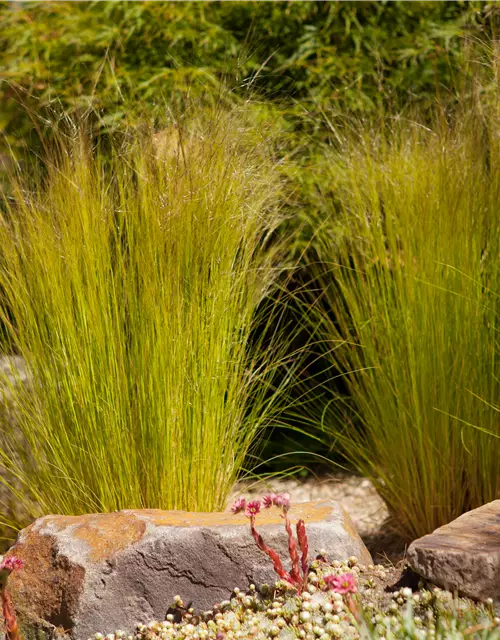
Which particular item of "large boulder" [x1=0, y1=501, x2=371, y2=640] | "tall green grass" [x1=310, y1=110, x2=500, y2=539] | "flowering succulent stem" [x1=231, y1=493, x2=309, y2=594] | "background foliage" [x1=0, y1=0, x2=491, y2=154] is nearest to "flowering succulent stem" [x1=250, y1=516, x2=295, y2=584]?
→ "flowering succulent stem" [x1=231, y1=493, x2=309, y2=594]

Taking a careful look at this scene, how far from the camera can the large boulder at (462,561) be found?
6.46 feet

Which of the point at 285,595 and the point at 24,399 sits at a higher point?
the point at 24,399

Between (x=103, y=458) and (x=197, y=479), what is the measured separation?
29 cm

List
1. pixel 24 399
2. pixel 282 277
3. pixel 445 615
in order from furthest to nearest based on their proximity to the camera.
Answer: pixel 282 277, pixel 24 399, pixel 445 615

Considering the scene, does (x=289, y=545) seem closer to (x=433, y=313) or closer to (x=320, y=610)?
(x=320, y=610)

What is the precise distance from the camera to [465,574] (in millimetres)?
1983

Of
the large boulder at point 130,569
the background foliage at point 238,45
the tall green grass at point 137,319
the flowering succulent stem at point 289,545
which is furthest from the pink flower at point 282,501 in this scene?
the background foliage at point 238,45

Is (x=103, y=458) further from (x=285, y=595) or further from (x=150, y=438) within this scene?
(x=285, y=595)

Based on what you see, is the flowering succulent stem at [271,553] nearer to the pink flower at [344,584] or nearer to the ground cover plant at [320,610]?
the ground cover plant at [320,610]

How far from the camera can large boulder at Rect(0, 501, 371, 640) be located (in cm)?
220

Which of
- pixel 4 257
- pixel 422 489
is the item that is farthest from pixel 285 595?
pixel 4 257

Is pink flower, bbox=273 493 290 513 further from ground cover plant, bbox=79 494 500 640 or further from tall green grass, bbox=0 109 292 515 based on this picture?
tall green grass, bbox=0 109 292 515

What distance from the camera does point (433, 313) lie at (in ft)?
8.71

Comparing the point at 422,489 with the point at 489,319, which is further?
the point at 422,489
